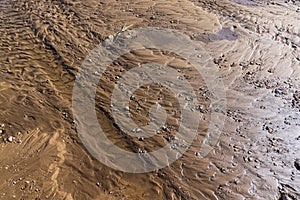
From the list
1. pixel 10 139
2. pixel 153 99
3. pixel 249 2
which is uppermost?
pixel 249 2

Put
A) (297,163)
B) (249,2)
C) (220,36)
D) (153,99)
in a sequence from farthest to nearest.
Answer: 1. (249,2)
2. (220,36)
3. (153,99)
4. (297,163)

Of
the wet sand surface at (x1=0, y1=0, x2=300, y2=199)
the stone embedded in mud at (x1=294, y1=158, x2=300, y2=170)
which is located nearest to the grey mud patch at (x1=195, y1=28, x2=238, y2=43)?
the wet sand surface at (x1=0, y1=0, x2=300, y2=199)

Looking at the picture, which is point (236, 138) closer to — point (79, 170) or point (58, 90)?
point (79, 170)

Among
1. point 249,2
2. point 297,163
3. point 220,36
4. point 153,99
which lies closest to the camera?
point 297,163

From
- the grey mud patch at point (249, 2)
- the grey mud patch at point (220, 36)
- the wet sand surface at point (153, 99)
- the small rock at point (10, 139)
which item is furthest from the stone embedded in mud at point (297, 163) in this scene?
the grey mud patch at point (249, 2)

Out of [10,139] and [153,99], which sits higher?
[153,99]

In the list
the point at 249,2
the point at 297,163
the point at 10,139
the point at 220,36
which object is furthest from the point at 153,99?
the point at 249,2

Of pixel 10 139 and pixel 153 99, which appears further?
pixel 153 99

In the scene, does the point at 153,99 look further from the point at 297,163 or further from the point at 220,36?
the point at 220,36

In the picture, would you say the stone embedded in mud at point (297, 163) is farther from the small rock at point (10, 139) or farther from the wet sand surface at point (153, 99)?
the small rock at point (10, 139)

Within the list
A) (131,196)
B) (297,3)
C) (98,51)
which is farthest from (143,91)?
(297,3)
